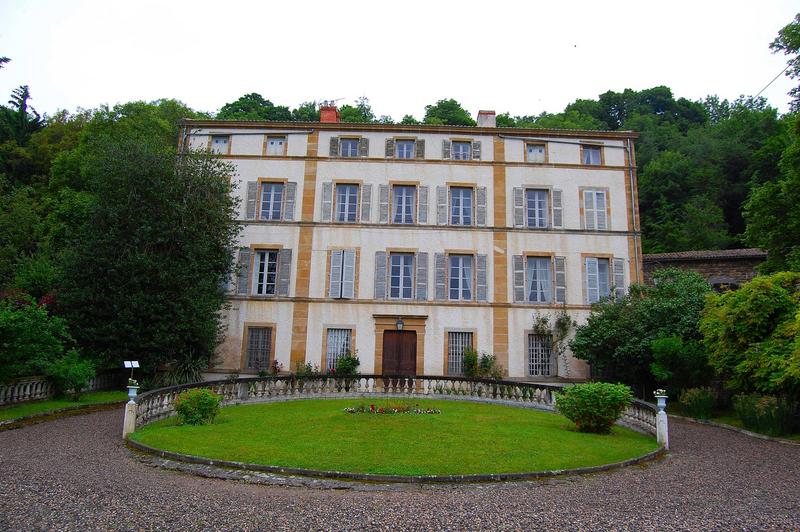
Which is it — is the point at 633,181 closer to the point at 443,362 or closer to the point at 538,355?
the point at 538,355

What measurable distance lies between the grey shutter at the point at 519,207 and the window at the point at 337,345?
8005 millimetres

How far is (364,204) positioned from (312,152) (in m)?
3.17

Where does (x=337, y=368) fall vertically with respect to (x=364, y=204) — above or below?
below

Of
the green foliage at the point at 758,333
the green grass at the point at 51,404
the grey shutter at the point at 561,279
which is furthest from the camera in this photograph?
the grey shutter at the point at 561,279

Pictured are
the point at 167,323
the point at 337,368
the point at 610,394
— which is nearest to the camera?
the point at 610,394

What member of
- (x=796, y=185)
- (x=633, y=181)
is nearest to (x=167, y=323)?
(x=633, y=181)

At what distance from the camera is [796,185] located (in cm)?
1880

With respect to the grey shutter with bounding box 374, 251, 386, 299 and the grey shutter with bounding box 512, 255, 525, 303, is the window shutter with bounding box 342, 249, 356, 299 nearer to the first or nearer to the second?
the grey shutter with bounding box 374, 251, 386, 299

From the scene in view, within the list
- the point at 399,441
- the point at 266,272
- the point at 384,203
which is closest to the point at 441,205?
the point at 384,203

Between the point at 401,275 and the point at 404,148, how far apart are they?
5.44 meters

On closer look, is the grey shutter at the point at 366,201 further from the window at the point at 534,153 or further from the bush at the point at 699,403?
the bush at the point at 699,403

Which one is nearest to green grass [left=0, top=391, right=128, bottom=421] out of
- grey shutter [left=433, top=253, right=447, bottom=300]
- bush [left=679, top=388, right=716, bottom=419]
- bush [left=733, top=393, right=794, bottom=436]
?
grey shutter [left=433, top=253, right=447, bottom=300]

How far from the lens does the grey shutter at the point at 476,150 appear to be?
2261cm

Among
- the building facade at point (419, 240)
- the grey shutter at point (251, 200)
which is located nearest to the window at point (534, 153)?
the building facade at point (419, 240)
